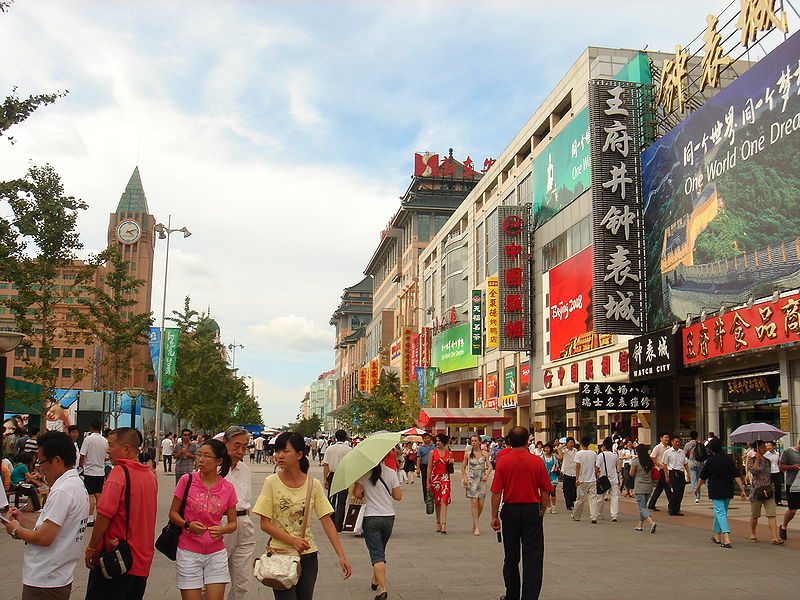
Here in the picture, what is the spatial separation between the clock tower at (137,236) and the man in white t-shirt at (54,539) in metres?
115

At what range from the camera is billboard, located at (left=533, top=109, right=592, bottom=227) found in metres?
37.2

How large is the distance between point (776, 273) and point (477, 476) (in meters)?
11.2

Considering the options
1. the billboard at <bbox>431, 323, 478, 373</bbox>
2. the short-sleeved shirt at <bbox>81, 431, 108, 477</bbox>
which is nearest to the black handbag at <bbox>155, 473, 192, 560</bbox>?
the short-sleeved shirt at <bbox>81, 431, 108, 477</bbox>

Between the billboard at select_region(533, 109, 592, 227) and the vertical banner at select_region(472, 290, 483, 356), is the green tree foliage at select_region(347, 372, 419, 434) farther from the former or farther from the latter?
the billboard at select_region(533, 109, 592, 227)

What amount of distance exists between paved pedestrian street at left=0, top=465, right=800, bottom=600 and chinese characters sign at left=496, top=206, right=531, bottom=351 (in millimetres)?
28697

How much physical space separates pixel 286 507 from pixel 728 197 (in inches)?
863

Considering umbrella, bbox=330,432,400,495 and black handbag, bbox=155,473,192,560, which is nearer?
black handbag, bbox=155,473,192,560

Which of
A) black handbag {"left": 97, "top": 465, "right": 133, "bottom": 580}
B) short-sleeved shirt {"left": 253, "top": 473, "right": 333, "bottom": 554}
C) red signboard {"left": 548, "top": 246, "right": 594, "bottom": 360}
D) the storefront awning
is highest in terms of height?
red signboard {"left": 548, "top": 246, "right": 594, "bottom": 360}

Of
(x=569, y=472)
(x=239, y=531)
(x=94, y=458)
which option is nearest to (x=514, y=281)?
(x=569, y=472)

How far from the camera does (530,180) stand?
46.9m

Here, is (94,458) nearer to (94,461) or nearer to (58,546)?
(94,461)

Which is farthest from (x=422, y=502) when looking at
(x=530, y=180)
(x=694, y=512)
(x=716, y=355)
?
(x=530, y=180)

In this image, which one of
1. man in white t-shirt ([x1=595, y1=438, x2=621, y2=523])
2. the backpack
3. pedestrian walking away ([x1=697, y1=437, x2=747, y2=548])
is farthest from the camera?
the backpack

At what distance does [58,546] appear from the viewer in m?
5.14
